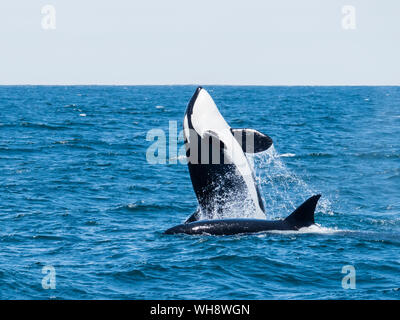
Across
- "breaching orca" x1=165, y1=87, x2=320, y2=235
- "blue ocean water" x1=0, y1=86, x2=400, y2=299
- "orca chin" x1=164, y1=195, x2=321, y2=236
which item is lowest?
"blue ocean water" x1=0, y1=86, x2=400, y2=299

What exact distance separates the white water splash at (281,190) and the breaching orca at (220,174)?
101 cm

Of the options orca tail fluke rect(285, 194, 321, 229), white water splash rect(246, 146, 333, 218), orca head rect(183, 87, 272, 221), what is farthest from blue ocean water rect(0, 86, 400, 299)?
orca head rect(183, 87, 272, 221)

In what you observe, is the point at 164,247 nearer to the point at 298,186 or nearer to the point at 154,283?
the point at 154,283

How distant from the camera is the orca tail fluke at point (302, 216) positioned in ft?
58.2

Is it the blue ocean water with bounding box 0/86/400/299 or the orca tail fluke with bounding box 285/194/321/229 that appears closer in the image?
the blue ocean water with bounding box 0/86/400/299

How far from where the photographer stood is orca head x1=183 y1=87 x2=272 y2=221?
18.7 metres

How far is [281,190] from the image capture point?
1152 inches

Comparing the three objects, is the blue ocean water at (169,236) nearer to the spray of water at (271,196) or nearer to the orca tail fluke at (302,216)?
the spray of water at (271,196)

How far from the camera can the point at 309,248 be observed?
17891mm

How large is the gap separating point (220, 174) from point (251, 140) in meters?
1.51

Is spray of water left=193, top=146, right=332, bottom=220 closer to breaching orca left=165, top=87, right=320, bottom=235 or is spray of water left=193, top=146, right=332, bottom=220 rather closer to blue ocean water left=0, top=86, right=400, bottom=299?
breaching orca left=165, top=87, right=320, bottom=235

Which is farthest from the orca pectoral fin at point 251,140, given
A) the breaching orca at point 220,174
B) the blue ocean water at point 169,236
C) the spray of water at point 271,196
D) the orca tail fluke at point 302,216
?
the blue ocean water at point 169,236

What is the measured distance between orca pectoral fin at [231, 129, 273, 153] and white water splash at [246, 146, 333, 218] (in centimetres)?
28
